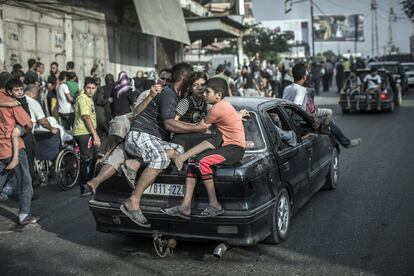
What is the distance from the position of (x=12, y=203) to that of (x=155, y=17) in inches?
453

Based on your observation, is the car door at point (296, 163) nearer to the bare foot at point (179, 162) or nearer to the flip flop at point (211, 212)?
the flip flop at point (211, 212)

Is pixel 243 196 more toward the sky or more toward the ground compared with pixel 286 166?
more toward the ground

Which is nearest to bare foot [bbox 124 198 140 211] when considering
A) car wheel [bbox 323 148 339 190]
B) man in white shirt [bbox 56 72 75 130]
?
car wheel [bbox 323 148 339 190]

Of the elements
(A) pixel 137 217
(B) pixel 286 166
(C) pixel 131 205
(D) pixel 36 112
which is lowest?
(A) pixel 137 217

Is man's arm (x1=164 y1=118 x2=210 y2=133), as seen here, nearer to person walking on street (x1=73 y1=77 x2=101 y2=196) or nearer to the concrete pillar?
person walking on street (x1=73 y1=77 x2=101 y2=196)

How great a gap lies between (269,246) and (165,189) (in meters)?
1.21

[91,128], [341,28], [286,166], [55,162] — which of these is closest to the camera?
[286,166]

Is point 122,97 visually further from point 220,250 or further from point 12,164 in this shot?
point 220,250

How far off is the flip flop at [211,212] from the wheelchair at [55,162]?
435cm

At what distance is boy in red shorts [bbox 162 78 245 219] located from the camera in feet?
15.2

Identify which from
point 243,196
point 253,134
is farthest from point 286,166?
point 243,196

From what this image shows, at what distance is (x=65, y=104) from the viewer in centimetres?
1135

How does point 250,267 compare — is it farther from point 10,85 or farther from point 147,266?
point 10,85

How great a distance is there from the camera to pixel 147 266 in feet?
15.6
